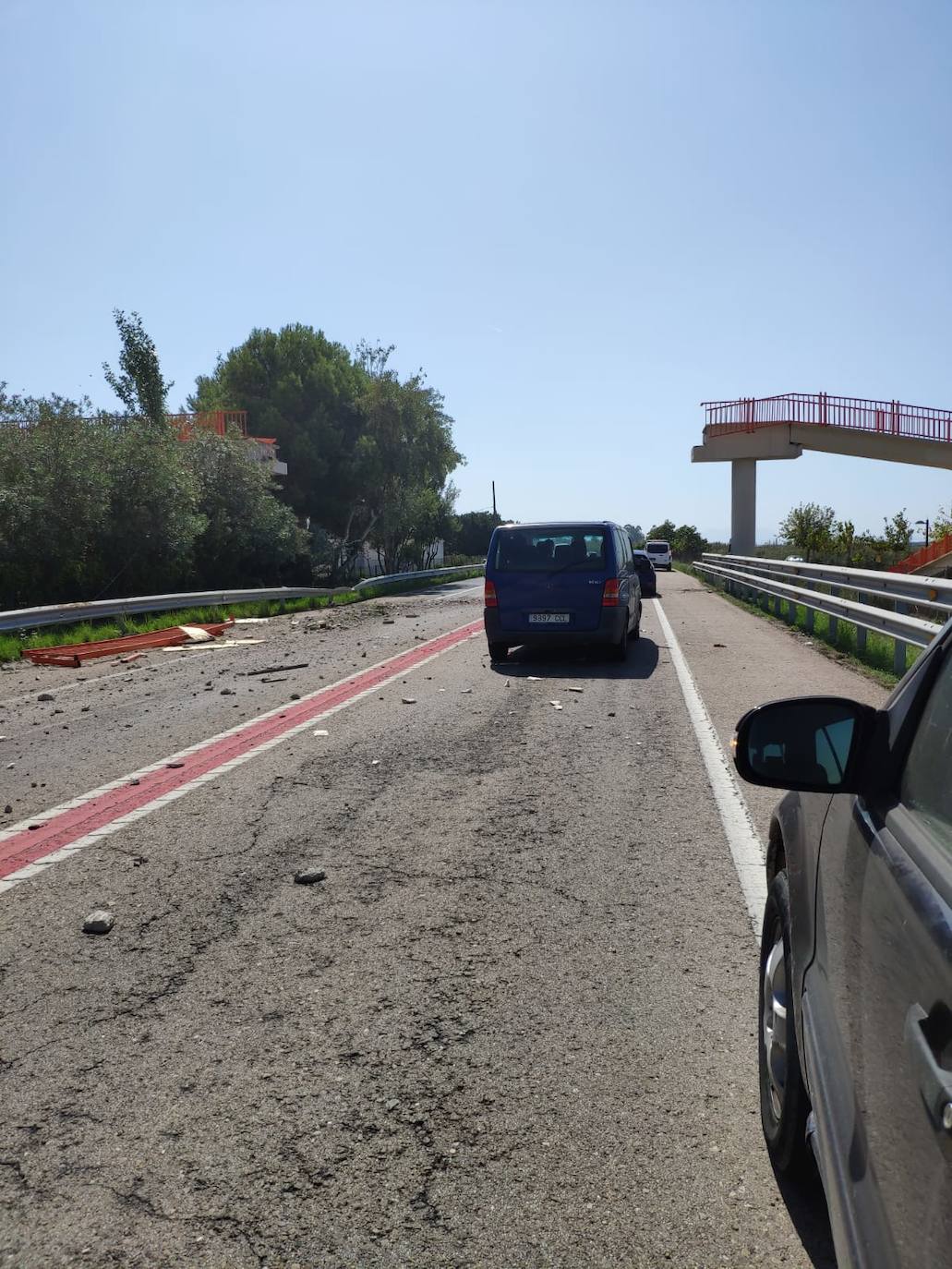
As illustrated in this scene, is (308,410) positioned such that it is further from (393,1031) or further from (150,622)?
(393,1031)

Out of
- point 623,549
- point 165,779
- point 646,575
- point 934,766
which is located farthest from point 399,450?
point 934,766

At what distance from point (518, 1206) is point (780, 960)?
2.86 ft

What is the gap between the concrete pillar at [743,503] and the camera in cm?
3888

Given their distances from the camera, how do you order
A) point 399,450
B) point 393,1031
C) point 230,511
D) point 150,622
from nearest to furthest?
1. point 393,1031
2. point 150,622
3. point 230,511
4. point 399,450

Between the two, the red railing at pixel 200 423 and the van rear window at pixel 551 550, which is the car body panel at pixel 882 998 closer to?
the van rear window at pixel 551 550

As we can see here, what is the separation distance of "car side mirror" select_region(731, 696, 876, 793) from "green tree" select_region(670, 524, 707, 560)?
76.4 m

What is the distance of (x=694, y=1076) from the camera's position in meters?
3.18

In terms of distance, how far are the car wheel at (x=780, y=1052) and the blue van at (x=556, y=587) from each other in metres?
10.8

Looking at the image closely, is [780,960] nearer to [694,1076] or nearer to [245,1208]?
[694,1076]

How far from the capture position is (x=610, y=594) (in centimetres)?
1365

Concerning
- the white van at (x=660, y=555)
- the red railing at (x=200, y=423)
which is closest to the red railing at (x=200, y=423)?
the red railing at (x=200, y=423)

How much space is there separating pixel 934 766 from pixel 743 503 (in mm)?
38831

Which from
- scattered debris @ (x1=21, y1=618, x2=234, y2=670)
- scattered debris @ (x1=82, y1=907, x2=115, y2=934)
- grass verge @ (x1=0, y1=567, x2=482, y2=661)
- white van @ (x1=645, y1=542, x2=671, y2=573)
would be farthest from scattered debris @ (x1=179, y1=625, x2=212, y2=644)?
white van @ (x1=645, y1=542, x2=671, y2=573)

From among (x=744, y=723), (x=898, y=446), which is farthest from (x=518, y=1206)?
(x=898, y=446)
